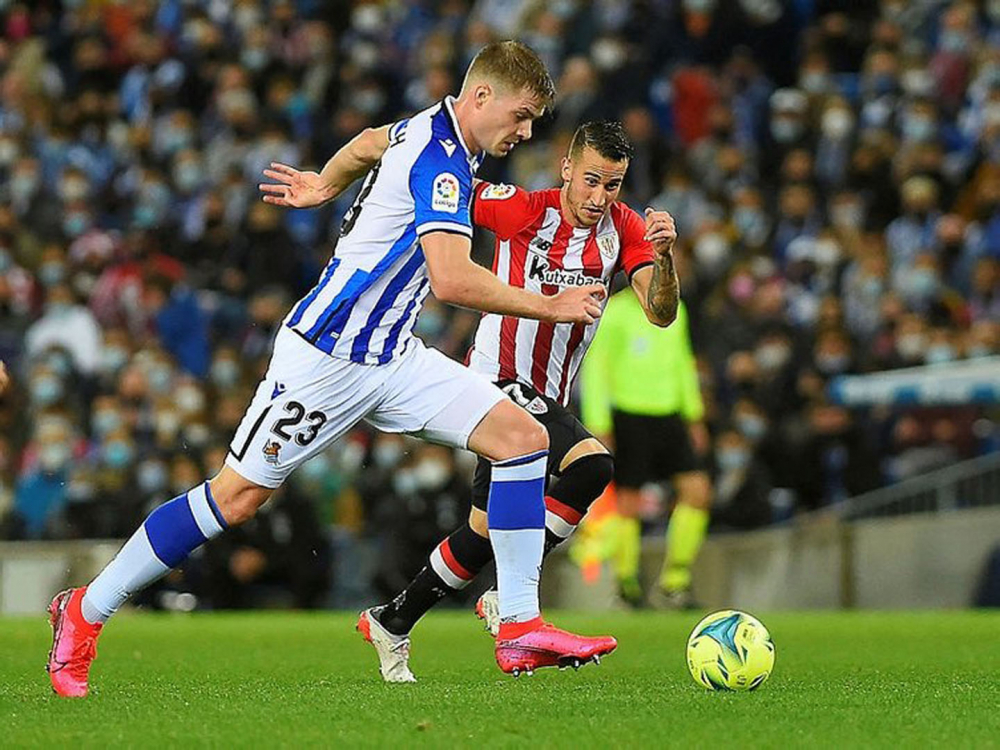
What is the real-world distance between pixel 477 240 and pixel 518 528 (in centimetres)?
1081

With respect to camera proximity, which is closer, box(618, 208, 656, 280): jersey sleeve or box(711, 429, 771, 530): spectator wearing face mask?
box(618, 208, 656, 280): jersey sleeve

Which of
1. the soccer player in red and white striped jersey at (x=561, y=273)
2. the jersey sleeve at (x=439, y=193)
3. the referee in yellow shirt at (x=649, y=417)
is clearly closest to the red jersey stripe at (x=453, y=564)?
the soccer player in red and white striped jersey at (x=561, y=273)

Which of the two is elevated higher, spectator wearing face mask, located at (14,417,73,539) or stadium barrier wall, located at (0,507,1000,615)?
spectator wearing face mask, located at (14,417,73,539)

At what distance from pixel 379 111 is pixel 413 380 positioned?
44.1 feet

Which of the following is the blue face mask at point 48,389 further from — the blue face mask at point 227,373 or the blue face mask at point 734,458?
the blue face mask at point 734,458

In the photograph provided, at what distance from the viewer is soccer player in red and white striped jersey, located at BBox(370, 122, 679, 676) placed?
835cm

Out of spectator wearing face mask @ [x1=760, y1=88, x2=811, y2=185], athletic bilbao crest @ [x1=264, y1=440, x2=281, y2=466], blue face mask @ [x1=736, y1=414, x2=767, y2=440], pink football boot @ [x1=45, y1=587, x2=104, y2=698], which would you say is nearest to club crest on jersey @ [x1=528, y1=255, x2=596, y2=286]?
athletic bilbao crest @ [x1=264, y1=440, x2=281, y2=466]

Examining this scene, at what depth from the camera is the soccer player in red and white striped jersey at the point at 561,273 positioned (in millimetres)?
8352

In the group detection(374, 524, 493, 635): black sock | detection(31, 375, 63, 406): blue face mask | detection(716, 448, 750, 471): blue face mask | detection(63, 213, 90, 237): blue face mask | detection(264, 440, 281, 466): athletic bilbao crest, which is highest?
detection(63, 213, 90, 237): blue face mask

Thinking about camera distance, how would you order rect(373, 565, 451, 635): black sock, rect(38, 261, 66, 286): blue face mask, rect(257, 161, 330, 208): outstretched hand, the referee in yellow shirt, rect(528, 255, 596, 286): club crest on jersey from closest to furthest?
rect(257, 161, 330, 208): outstretched hand
rect(373, 565, 451, 635): black sock
rect(528, 255, 596, 286): club crest on jersey
the referee in yellow shirt
rect(38, 261, 66, 286): blue face mask

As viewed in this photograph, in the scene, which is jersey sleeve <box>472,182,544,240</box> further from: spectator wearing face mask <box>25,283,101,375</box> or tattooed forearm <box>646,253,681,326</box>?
spectator wearing face mask <box>25,283,101,375</box>

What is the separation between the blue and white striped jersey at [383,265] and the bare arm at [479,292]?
0.19 m

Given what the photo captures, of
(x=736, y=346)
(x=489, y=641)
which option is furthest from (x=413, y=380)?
(x=736, y=346)

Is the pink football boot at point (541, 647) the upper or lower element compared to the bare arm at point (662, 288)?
lower
